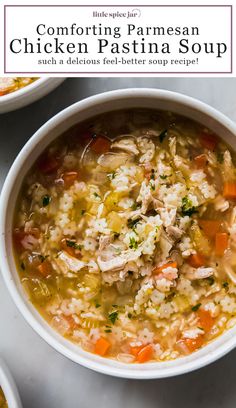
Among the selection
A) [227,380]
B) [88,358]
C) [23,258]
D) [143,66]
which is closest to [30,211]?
[23,258]

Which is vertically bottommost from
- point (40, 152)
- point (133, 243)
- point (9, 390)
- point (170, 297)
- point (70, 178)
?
point (9, 390)

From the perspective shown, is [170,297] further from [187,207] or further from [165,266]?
[187,207]

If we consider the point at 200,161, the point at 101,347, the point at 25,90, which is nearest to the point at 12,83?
the point at 25,90

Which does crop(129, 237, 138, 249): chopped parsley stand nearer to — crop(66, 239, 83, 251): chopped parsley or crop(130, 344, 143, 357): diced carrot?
A: crop(66, 239, 83, 251): chopped parsley

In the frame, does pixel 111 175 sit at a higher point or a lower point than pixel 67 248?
higher

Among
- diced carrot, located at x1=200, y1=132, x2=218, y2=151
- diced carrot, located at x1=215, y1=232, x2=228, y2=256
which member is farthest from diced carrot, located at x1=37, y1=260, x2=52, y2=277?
diced carrot, located at x1=200, y1=132, x2=218, y2=151

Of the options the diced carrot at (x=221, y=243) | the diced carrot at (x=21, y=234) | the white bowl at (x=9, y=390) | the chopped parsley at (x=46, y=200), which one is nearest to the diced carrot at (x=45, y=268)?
the diced carrot at (x=21, y=234)
